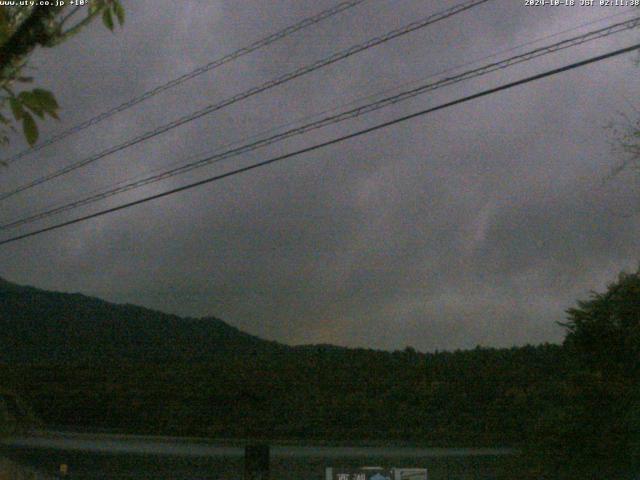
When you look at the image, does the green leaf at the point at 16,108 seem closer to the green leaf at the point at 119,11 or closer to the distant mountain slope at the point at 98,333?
the green leaf at the point at 119,11

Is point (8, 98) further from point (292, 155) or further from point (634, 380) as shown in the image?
point (634, 380)

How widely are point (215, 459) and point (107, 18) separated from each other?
41.1 ft

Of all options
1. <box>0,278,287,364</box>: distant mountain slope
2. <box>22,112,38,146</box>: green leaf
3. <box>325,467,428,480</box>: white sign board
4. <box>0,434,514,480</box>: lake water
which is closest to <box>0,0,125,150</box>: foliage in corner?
<box>22,112,38,146</box>: green leaf

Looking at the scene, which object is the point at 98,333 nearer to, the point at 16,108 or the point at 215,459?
the point at 215,459

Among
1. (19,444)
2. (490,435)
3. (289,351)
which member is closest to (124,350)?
(289,351)

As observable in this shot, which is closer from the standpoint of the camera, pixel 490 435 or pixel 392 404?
pixel 490 435

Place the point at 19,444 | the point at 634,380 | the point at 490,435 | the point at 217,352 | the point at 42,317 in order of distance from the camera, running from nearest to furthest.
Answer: the point at 634,380 < the point at 490,435 < the point at 19,444 < the point at 217,352 < the point at 42,317

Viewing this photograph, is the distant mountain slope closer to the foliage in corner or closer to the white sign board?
the white sign board

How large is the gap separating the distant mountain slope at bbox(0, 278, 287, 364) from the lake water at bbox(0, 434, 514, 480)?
9986 mm

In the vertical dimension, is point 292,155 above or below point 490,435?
above

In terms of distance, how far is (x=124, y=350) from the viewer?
99.5ft

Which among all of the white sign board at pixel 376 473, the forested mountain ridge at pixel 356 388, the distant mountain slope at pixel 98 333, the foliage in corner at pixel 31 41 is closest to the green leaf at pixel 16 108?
the foliage in corner at pixel 31 41

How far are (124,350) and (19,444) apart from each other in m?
12.5

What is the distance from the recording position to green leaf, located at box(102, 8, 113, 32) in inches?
120
